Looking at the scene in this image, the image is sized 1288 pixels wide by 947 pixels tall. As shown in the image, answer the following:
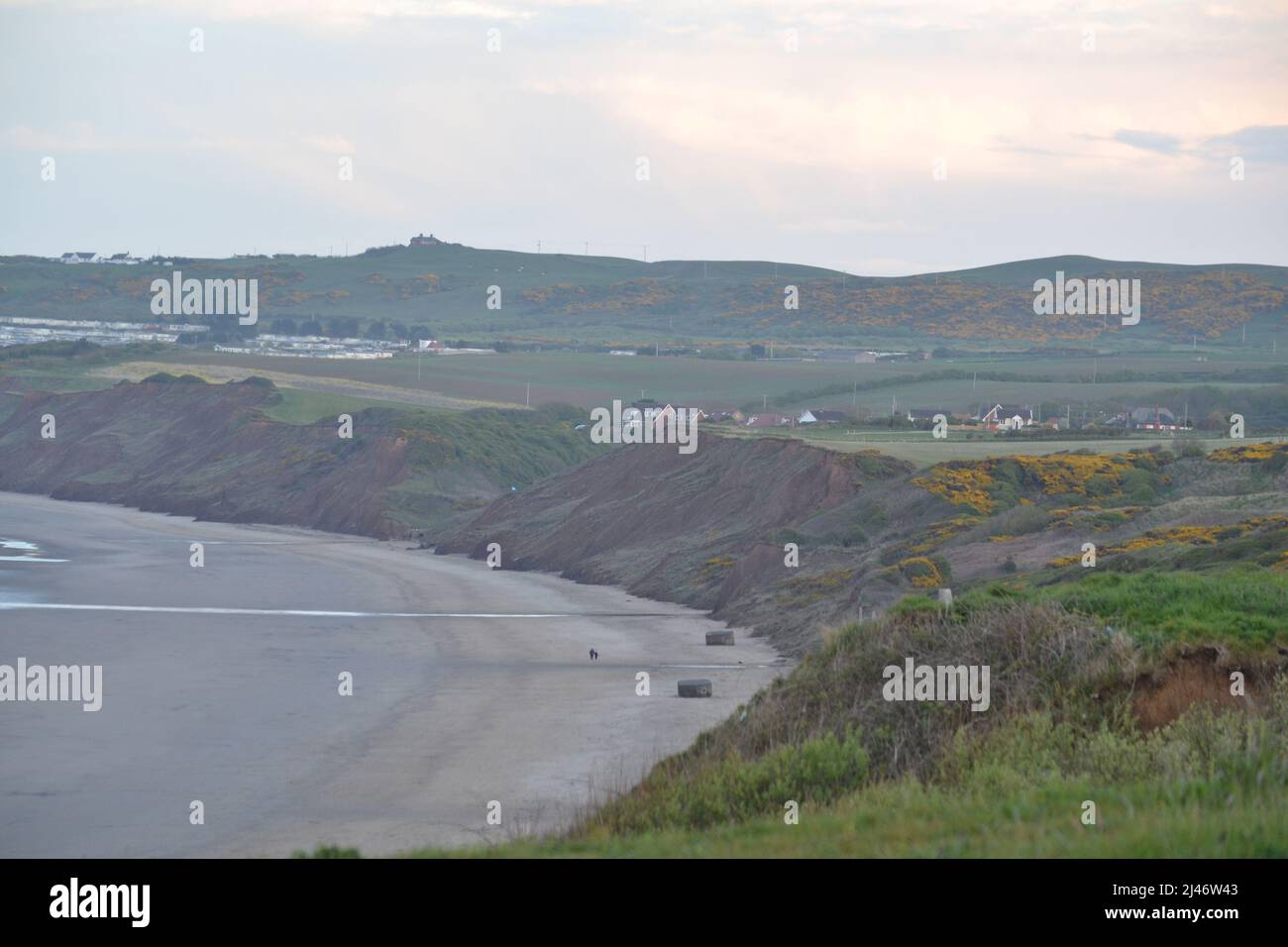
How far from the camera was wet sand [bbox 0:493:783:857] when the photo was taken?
61.4 feet

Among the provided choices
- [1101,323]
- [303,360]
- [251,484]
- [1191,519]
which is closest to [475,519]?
[251,484]

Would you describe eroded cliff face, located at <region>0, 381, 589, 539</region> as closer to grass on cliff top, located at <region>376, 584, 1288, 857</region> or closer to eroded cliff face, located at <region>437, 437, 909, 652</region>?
eroded cliff face, located at <region>437, 437, 909, 652</region>

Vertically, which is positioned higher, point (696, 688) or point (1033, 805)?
point (1033, 805)

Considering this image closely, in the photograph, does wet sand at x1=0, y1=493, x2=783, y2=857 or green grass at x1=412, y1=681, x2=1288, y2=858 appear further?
wet sand at x1=0, y1=493, x2=783, y2=857

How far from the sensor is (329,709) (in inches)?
1053

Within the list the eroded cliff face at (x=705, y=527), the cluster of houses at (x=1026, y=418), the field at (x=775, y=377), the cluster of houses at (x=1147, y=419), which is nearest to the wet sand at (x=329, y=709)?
the eroded cliff face at (x=705, y=527)

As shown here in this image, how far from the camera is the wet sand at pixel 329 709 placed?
18719mm

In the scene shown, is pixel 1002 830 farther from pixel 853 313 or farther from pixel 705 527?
pixel 853 313

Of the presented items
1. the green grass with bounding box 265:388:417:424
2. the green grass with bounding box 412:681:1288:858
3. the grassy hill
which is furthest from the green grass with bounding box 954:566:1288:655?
the grassy hill

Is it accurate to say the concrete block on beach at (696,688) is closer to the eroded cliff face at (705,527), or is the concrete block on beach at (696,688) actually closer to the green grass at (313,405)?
the eroded cliff face at (705,527)

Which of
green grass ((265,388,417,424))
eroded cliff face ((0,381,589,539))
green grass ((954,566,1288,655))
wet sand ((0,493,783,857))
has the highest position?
green grass ((265,388,417,424))

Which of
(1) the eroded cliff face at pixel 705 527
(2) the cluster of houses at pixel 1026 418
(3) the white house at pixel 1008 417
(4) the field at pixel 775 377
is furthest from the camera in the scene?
(4) the field at pixel 775 377

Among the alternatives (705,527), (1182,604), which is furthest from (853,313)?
(1182,604)
